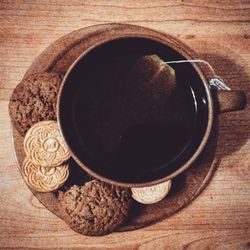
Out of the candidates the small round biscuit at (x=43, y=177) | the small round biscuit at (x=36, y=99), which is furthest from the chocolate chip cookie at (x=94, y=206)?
the small round biscuit at (x=36, y=99)

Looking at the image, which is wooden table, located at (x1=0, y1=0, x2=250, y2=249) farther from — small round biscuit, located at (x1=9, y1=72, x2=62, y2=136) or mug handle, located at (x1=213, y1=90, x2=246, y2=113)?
mug handle, located at (x1=213, y1=90, x2=246, y2=113)

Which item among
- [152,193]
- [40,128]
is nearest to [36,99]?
[40,128]

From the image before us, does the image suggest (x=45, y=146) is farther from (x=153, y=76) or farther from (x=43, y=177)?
(x=153, y=76)

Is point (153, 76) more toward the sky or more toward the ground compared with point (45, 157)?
more toward the sky

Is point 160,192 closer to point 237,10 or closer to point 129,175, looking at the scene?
point 129,175

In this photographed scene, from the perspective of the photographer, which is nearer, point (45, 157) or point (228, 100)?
point (228, 100)

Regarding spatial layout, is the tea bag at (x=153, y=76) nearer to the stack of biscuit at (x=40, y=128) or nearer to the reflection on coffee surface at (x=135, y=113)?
the reflection on coffee surface at (x=135, y=113)
